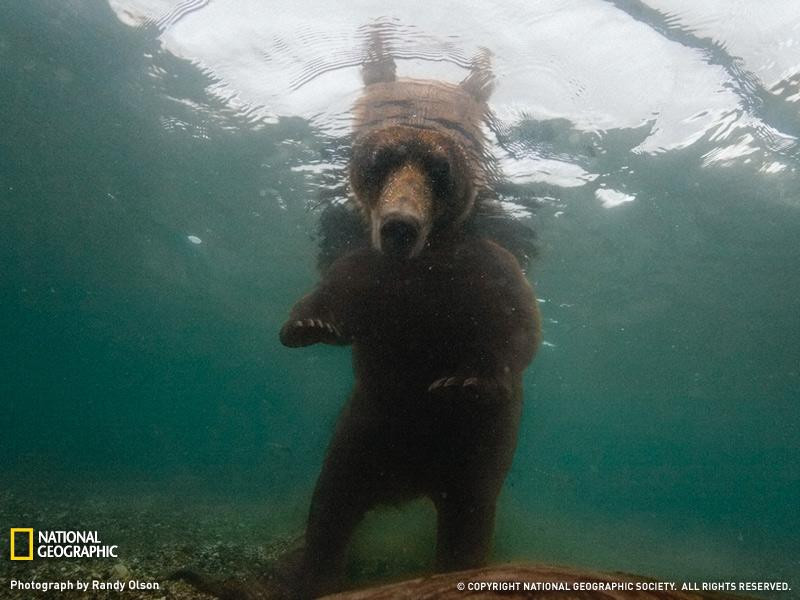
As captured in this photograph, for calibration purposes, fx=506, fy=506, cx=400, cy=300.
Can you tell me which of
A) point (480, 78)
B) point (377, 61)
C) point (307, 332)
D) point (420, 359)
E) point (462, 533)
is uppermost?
point (377, 61)

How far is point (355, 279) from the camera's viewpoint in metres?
4.16

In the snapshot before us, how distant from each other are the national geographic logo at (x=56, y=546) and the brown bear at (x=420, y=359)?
8.69 ft

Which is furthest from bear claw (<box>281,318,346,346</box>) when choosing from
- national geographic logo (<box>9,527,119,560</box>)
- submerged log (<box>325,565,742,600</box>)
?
national geographic logo (<box>9,527,119,560</box>)

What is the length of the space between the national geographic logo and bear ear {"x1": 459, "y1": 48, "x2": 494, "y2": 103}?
259 inches

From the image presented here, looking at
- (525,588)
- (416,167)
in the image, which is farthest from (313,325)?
(525,588)

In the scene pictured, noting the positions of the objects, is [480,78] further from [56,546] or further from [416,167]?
[56,546]

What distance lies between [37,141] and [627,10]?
16668 mm

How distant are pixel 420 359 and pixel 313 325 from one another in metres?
0.85

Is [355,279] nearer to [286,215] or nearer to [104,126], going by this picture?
[286,215]

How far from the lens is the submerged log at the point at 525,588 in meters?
1.81

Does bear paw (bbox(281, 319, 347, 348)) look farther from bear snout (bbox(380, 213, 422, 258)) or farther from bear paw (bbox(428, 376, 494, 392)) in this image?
bear paw (bbox(428, 376, 494, 392))

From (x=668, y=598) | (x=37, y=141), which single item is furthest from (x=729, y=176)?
(x=37, y=141)

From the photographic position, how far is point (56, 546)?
5.16 metres

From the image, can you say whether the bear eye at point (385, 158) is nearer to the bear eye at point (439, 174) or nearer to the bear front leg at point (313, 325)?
the bear eye at point (439, 174)
